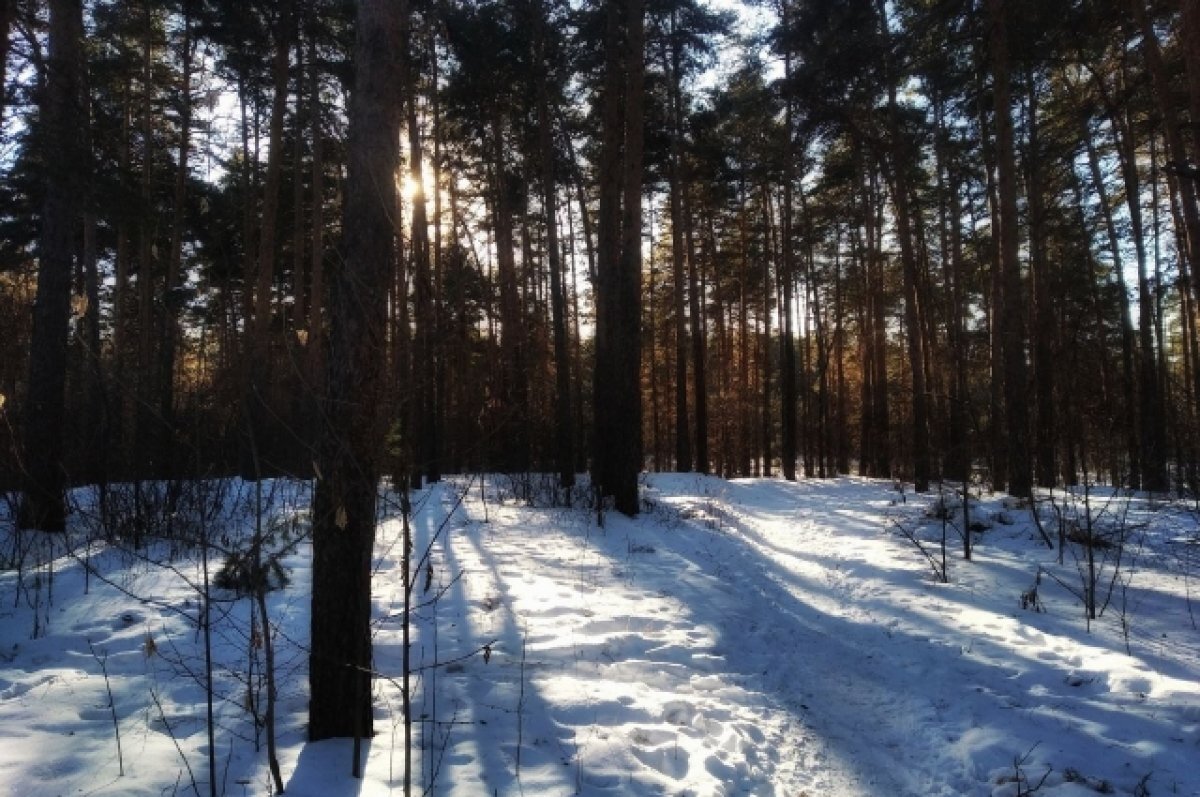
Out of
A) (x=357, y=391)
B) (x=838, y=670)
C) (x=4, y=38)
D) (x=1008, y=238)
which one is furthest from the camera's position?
(x=1008, y=238)

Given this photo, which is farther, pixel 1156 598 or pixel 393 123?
pixel 1156 598

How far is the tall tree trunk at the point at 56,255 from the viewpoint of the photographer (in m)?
7.25

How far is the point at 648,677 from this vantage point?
4.12m

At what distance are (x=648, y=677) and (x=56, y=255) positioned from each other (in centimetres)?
804

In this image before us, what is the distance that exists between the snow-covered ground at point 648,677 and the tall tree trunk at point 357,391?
0.17 metres

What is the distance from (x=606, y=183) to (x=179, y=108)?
12239mm

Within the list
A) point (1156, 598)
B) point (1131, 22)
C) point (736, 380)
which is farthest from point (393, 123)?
point (736, 380)

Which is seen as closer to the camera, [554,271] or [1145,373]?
[1145,373]

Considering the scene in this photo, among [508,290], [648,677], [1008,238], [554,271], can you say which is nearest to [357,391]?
[648,677]

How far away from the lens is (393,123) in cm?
314

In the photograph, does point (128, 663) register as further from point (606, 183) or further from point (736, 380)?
point (736, 380)

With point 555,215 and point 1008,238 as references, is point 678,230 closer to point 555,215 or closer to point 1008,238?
point 555,215

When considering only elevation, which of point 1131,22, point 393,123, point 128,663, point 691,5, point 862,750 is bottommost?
point 862,750

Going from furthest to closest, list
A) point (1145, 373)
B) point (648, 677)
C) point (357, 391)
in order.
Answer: point (1145, 373)
point (648, 677)
point (357, 391)
